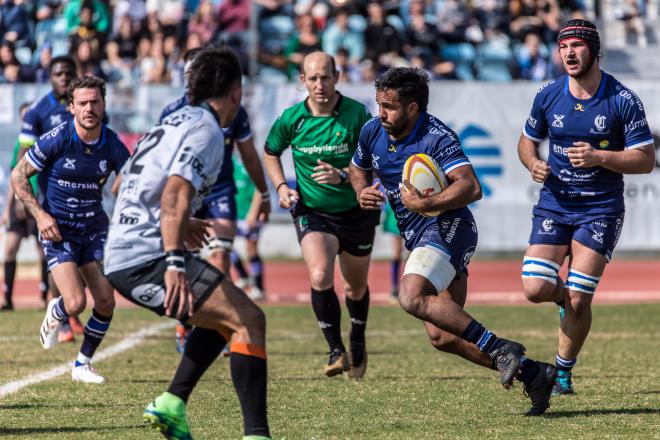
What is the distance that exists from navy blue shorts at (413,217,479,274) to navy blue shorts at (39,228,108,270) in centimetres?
289

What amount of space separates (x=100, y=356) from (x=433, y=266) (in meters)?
4.35

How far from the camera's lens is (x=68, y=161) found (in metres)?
8.88

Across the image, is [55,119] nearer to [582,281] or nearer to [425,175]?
[425,175]

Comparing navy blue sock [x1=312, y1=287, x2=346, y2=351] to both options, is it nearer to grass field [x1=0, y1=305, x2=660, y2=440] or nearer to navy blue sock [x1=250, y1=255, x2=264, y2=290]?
grass field [x1=0, y1=305, x2=660, y2=440]

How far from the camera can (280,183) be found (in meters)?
9.16

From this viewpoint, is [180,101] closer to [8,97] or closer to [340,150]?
[340,150]

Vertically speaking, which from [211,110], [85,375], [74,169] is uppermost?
[211,110]

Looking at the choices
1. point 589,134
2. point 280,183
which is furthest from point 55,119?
point 589,134

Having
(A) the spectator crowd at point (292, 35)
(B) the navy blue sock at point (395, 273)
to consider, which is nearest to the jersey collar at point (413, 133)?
(B) the navy blue sock at point (395, 273)

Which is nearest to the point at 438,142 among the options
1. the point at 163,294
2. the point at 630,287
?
the point at 163,294

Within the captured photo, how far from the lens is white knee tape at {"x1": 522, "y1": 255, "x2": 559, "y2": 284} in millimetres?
7773

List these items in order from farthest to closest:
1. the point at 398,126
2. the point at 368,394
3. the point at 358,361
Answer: the point at 358,361
the point at 368,394
the point at 398,126

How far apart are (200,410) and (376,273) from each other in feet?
37.3

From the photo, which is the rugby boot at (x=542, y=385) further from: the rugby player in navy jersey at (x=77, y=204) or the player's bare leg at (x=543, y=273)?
the rugby player in navy jersey at (x=77, y=204)
